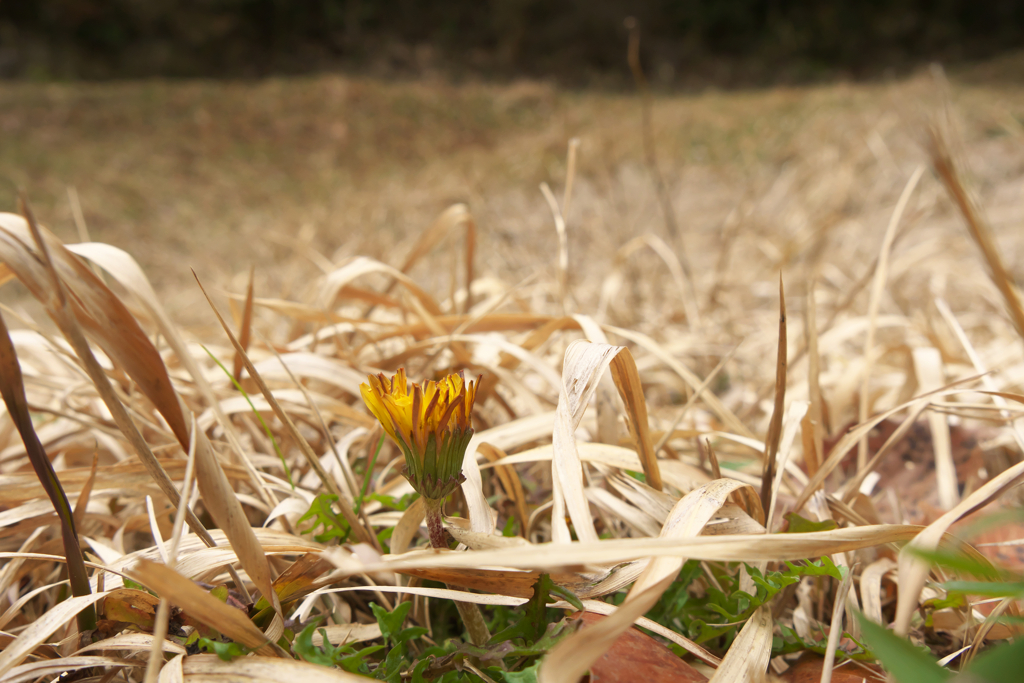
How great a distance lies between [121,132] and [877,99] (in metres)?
5.28

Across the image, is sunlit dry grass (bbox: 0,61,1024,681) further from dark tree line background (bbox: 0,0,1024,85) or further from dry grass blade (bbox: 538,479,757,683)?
dark tree line background (bbox: 0,0,1024,85)

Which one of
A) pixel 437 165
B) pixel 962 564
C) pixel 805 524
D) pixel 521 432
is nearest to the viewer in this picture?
pixel 962 564

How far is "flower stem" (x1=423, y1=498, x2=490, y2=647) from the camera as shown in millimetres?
256

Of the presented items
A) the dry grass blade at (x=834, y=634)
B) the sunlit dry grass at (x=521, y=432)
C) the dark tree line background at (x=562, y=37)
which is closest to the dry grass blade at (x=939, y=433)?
the sunlit dry grass at (x=521, y=432)

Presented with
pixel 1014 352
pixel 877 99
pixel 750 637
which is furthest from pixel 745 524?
pixel 877 99

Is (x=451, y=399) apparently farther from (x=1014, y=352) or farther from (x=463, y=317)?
(x=1014, y=352)

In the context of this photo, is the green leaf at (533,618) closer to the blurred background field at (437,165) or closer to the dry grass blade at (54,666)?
the dry grass blade at (54,666)

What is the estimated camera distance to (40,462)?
0.25 metres

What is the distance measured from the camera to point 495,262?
1.49 metres

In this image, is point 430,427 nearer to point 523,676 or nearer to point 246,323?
point 523,676

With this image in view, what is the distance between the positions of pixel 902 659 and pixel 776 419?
0.69ft

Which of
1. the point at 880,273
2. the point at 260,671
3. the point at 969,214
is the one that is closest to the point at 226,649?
the point at 260,671

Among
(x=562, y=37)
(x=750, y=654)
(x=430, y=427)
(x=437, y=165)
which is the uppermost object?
(x=562, y=37)

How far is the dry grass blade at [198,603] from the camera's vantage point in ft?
0.65
